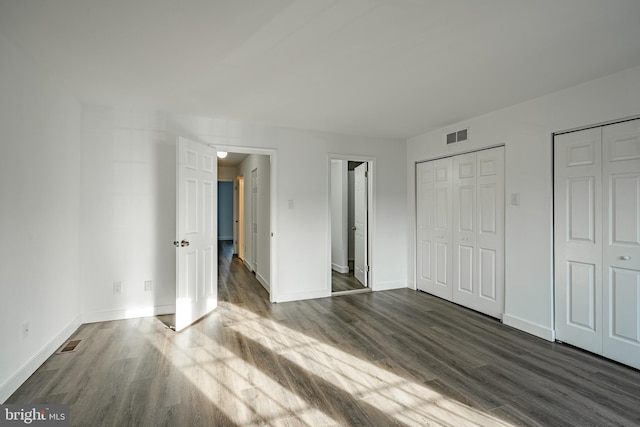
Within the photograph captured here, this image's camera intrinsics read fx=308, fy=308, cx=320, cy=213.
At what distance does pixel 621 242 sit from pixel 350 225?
14.3ft

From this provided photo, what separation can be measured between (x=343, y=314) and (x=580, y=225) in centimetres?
259

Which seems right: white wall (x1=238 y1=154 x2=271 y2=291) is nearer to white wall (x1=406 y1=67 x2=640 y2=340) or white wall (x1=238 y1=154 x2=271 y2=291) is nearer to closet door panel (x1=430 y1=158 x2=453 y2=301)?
closet door panel (x1=430 y1=158 x2=453 y2=301)

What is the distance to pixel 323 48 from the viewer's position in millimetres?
2193

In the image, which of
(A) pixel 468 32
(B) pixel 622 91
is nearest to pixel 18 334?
(A) pixel 468 32

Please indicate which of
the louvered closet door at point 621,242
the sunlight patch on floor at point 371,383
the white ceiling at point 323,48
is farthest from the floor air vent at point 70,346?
the louvered closet door at point 621,242

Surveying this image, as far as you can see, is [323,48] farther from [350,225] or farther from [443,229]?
[350,225]

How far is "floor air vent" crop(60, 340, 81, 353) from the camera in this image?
2764 millimetres

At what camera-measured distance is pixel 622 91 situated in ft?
8.37

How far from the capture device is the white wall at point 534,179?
2.80m

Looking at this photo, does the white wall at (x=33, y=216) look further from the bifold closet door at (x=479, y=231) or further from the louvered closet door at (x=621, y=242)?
the louvered closet door at (x=621, y=242)

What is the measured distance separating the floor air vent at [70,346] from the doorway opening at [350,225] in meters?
3.04

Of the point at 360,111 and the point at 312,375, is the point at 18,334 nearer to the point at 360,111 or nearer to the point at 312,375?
the point at 312,375

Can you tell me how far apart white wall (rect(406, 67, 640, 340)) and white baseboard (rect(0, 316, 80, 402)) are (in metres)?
4.43
